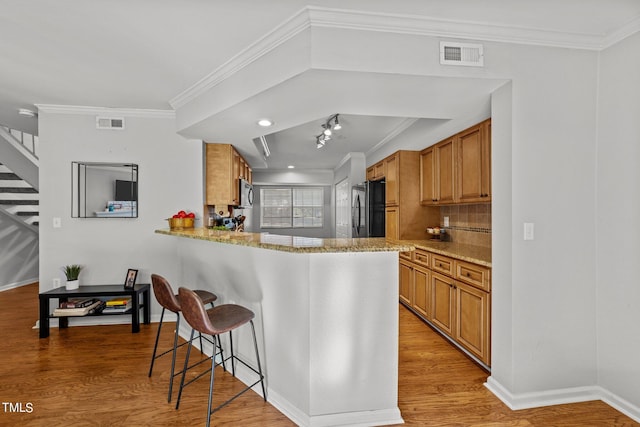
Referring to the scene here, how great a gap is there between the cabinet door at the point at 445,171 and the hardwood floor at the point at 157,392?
1.46 m

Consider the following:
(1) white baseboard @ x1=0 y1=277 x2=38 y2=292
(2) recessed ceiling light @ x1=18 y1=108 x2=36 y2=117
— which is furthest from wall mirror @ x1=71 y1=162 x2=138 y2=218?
(1) white baseboard @ x1=0 y1=277 x2=38 y2=292

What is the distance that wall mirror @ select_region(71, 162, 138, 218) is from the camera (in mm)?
3508

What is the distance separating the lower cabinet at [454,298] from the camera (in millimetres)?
2406

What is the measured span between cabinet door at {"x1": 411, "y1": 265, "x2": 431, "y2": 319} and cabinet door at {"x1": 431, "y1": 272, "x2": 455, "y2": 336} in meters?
0.10

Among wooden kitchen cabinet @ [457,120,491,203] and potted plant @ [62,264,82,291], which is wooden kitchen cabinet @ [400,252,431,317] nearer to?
wooden kitchen cabinet @ [457,120,491,203]

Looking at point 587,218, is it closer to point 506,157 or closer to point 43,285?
point 506,157

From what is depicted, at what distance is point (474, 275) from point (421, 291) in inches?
39.8

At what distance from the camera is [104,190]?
140 inches

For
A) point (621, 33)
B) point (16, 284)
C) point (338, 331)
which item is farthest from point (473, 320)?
point (16, 284)

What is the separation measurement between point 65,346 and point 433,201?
13.4 ft

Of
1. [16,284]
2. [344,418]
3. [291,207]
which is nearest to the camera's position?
[344,418]

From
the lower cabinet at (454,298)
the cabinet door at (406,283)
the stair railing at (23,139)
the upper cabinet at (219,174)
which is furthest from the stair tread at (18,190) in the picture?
the lower cabinet at (454,298)

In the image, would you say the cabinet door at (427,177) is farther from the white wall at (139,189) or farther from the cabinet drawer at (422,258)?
the white wall at (139,189)

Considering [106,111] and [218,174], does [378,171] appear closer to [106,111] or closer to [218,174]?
[218,174]
